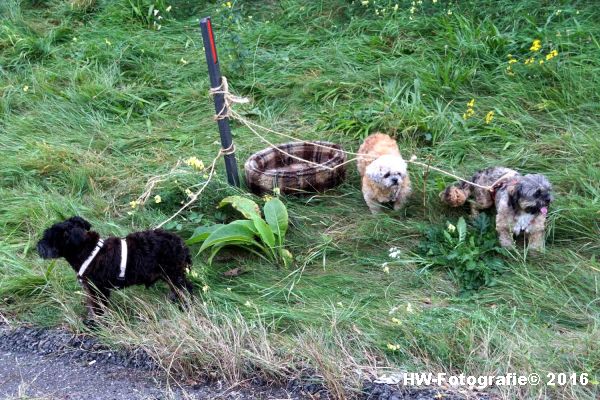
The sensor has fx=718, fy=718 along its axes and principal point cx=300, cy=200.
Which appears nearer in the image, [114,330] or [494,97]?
[114,330]

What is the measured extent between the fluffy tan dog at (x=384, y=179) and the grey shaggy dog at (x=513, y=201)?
35 cm

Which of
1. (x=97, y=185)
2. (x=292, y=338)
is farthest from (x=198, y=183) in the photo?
(x=292, y=338)

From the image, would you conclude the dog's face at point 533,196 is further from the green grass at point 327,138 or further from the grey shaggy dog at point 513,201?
the green grass at point 327,138

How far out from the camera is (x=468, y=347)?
11.8 ft

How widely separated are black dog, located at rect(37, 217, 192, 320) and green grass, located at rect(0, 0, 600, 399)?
0.17 m

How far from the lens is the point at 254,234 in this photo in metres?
4.71

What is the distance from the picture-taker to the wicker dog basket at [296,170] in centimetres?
532

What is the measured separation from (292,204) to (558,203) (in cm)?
185

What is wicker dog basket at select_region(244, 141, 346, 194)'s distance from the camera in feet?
17.5

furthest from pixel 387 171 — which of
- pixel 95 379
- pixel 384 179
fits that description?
pixel 95 379

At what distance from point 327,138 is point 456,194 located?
1629mm

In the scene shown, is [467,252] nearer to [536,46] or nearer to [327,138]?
[327,138]

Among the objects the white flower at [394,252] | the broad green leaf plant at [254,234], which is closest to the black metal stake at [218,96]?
the broad green leaf plant at [254,234]

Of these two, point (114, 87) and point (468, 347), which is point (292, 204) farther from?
point (114, 87)
